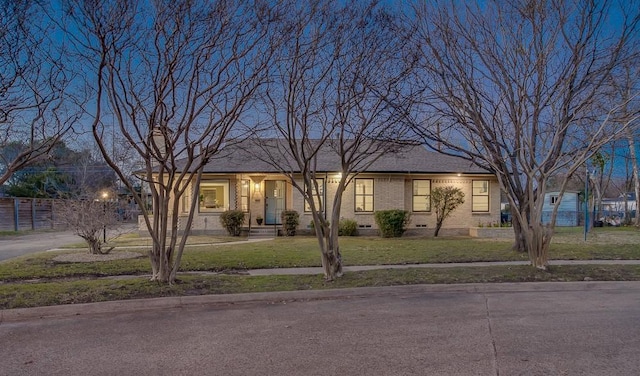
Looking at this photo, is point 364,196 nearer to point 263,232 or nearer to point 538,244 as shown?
point 263,232

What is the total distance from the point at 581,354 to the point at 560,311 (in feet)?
7.35

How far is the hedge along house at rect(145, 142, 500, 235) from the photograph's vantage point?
21406 millimetres

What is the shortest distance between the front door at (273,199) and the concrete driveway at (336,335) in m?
14.5

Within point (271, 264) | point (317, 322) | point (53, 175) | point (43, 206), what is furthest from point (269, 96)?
point (53, 175)

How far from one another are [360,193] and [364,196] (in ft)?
0.76

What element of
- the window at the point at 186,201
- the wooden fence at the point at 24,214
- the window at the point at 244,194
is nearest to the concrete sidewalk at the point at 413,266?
the window at the point at 244,194

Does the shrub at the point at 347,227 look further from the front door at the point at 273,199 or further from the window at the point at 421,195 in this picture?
the front door at the point at 273,199

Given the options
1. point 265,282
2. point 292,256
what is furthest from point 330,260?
point 292,256

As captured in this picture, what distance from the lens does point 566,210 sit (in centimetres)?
3453

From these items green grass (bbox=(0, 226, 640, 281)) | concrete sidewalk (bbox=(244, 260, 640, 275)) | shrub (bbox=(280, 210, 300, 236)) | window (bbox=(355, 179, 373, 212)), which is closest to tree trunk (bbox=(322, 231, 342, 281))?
concrete sidewalk (bbox=(244, 260, 640, 275))

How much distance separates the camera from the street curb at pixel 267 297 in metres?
6.93

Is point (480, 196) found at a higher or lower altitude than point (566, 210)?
higher

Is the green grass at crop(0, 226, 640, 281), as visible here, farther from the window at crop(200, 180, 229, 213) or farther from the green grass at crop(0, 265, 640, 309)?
the window at crop(200, 180, 229, 213)

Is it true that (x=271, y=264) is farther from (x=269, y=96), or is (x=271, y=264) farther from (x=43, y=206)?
(x=43, y=206)
